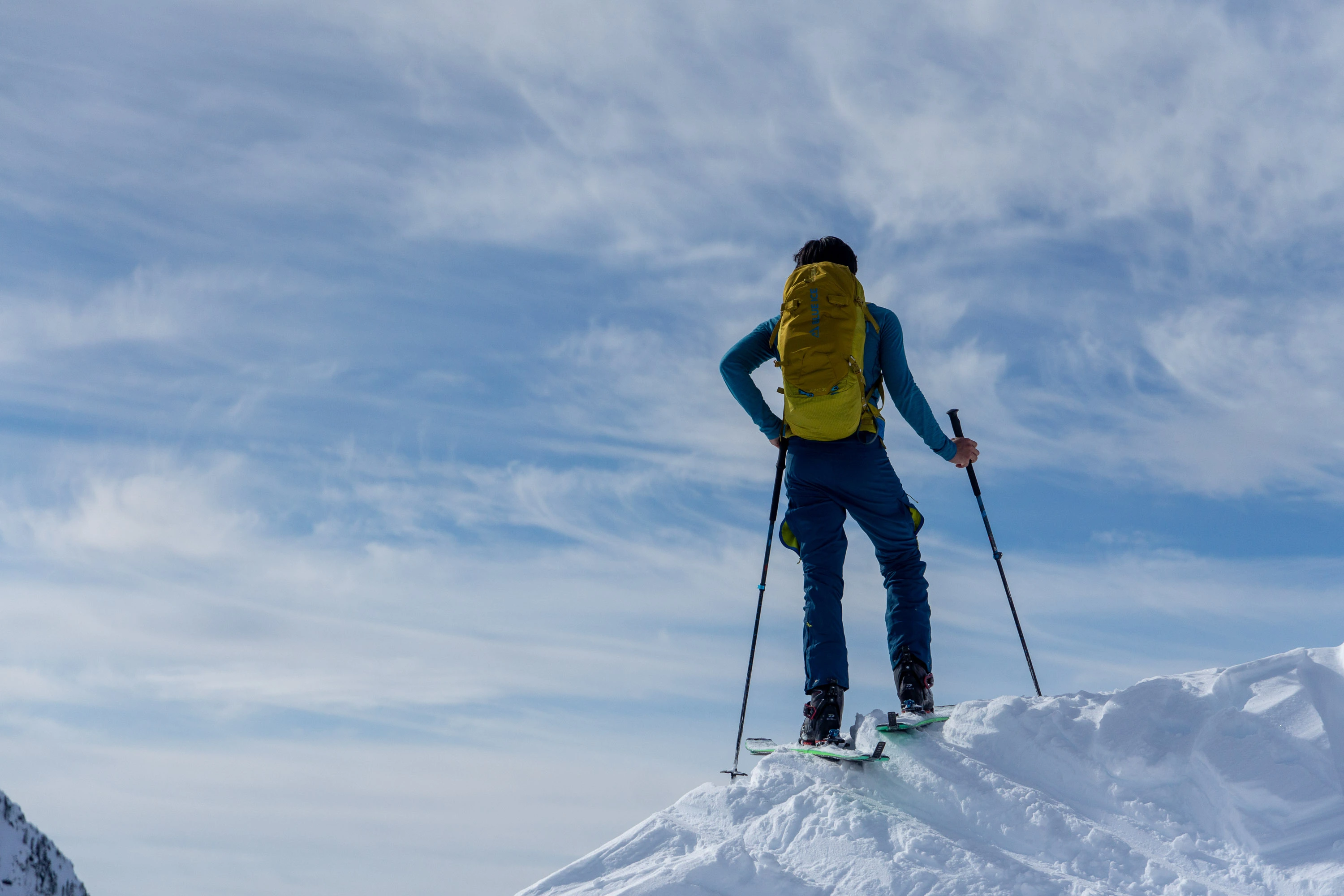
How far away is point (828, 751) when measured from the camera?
22.1 feet

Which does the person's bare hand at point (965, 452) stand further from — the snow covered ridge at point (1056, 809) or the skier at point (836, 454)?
the snow covered ridge at point (1056, 809)

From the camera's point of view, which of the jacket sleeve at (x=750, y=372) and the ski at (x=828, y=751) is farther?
the jacket sleeve at (x=750, y=372)

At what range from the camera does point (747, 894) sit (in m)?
5.34

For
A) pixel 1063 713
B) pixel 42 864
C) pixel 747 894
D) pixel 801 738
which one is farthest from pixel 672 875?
pixel 1063 713

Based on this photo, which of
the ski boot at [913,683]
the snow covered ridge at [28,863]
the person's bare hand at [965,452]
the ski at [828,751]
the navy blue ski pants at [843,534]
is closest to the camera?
the snow covered ridge at [28,863]

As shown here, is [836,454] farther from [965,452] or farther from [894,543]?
[965,452]

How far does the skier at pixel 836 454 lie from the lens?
7277 mm

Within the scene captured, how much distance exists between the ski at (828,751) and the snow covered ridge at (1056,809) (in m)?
0.09

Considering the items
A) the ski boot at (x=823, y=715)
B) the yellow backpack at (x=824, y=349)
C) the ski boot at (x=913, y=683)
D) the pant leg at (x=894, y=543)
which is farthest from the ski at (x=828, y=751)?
the yellow backpack at (x=824, y=349)

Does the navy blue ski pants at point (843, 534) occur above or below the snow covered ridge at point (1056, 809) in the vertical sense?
above

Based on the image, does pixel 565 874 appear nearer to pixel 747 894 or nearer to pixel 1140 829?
pixel 747 894

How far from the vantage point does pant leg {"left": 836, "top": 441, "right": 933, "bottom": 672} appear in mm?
7707

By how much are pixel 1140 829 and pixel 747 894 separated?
2.75 metres

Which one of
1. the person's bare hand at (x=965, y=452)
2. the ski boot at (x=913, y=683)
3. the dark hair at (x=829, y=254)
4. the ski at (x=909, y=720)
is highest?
the dark hair at (x=829, y=254)
